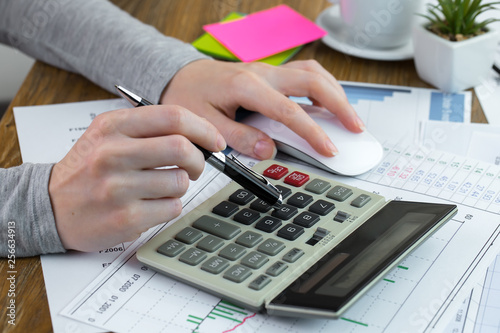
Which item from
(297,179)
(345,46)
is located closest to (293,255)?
(297,179)

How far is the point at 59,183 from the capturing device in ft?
1.77

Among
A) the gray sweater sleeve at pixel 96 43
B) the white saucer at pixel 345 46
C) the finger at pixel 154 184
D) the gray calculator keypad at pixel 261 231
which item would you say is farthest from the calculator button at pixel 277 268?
the white saucer at pixel 345 46

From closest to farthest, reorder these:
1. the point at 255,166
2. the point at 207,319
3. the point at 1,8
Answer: the point at 207,319
the point at 255,166
the point at 1,8

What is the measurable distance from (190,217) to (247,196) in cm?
6

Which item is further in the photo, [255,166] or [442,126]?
[442,126]

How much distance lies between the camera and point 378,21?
0.87 meters

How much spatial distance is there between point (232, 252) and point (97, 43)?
468mm

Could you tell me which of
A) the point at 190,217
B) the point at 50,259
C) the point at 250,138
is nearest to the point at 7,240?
the point at 50,259

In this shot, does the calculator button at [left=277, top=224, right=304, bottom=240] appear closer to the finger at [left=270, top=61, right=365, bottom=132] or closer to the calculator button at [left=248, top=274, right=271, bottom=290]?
the calculator button at [left=248, top=274, right=271, bottom=290]

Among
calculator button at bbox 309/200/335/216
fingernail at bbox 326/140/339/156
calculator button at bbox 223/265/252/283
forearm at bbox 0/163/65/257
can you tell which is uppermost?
fingernail at bbox 326/140/339/156

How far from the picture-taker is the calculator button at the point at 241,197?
1.85 feet

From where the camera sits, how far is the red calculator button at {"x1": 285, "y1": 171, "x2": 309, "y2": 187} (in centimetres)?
59

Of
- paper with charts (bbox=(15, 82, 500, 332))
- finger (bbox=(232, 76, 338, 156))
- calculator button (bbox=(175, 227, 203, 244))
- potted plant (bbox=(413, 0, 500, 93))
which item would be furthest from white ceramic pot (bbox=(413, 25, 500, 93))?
calculator button (bbox=(175, 227, 203, 244))

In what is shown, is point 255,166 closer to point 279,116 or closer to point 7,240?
point 279,116
